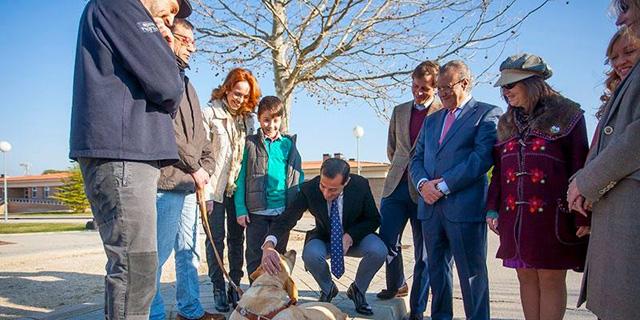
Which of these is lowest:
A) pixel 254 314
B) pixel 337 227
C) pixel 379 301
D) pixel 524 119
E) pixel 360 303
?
pixel 379 301

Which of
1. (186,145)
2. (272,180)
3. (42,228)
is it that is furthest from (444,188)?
(42,228)

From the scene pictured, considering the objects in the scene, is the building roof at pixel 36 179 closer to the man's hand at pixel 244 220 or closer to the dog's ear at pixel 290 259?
the man's hand at pixel 244 220

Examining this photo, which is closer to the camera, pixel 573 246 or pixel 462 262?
pixel 573 246

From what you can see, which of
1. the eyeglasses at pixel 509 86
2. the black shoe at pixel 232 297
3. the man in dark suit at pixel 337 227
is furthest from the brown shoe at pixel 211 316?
the eyeglasses at pixel 509 86

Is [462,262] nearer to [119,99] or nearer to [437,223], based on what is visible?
[437,223]

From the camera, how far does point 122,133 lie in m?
2.06

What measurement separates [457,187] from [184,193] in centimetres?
183

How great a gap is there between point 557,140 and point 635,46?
631mm

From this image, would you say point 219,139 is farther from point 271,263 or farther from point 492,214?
point 492,214

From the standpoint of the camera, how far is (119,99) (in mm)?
2094

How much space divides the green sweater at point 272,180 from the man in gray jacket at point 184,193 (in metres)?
0.53

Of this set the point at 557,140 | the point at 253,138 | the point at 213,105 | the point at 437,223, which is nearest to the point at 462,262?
the point at 437,223

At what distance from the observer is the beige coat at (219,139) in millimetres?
3904

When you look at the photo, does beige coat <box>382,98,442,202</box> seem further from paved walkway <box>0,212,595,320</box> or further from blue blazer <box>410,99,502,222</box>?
paved walkway <box>0,212,595,320</box>
